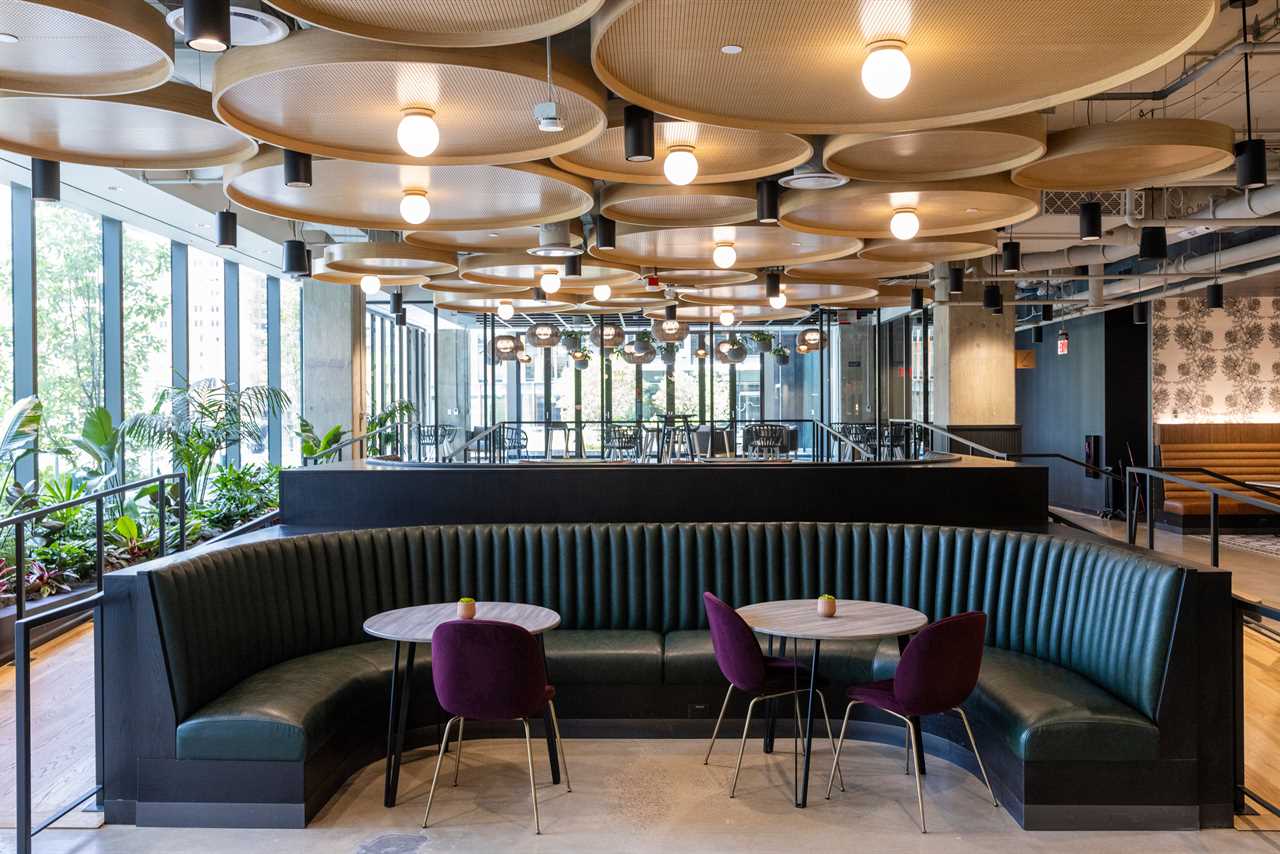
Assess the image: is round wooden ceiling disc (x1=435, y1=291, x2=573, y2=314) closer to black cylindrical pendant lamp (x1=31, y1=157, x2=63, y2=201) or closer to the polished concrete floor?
black cylindrical pendant lamp (x1=31, y1=157, x2=63, y2=201)

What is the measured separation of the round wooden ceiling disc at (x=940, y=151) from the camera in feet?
14.5

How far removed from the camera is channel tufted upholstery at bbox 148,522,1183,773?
12.8 feet

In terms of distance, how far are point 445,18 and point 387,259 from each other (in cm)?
478

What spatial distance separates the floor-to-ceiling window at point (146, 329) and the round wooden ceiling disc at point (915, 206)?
6.59 metres

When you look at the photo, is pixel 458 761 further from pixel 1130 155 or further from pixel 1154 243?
pixel 1154 243

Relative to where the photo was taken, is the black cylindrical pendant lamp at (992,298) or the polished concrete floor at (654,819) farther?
the black cylindrical pendant lamp at (992,298)

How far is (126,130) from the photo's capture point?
4207 mm

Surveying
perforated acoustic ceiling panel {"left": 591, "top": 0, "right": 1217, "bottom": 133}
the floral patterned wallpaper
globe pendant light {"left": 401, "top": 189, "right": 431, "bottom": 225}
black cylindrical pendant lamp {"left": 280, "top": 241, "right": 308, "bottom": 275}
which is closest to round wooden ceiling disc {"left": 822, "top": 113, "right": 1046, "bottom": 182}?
perforated acoustic ceiling panel {"left": 591, "top": 0, "right": 1217, "bottom": 133}

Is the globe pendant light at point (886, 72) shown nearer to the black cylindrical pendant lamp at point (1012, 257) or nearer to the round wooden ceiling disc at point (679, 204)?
the round wooden ceiling disc at point (679, 204)

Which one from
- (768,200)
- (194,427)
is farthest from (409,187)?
(194,427)

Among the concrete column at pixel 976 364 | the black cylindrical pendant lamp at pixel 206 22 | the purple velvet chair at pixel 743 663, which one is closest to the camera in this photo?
the black cylindrical pendant lamp at pixel 206 22

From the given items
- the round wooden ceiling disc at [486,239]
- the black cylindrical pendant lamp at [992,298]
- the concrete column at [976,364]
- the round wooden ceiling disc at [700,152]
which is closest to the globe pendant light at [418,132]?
the round wooden ceiling disc at [700,152]

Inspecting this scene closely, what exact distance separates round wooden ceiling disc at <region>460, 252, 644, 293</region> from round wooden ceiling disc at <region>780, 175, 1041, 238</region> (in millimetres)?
2139

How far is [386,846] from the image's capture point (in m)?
3.72
